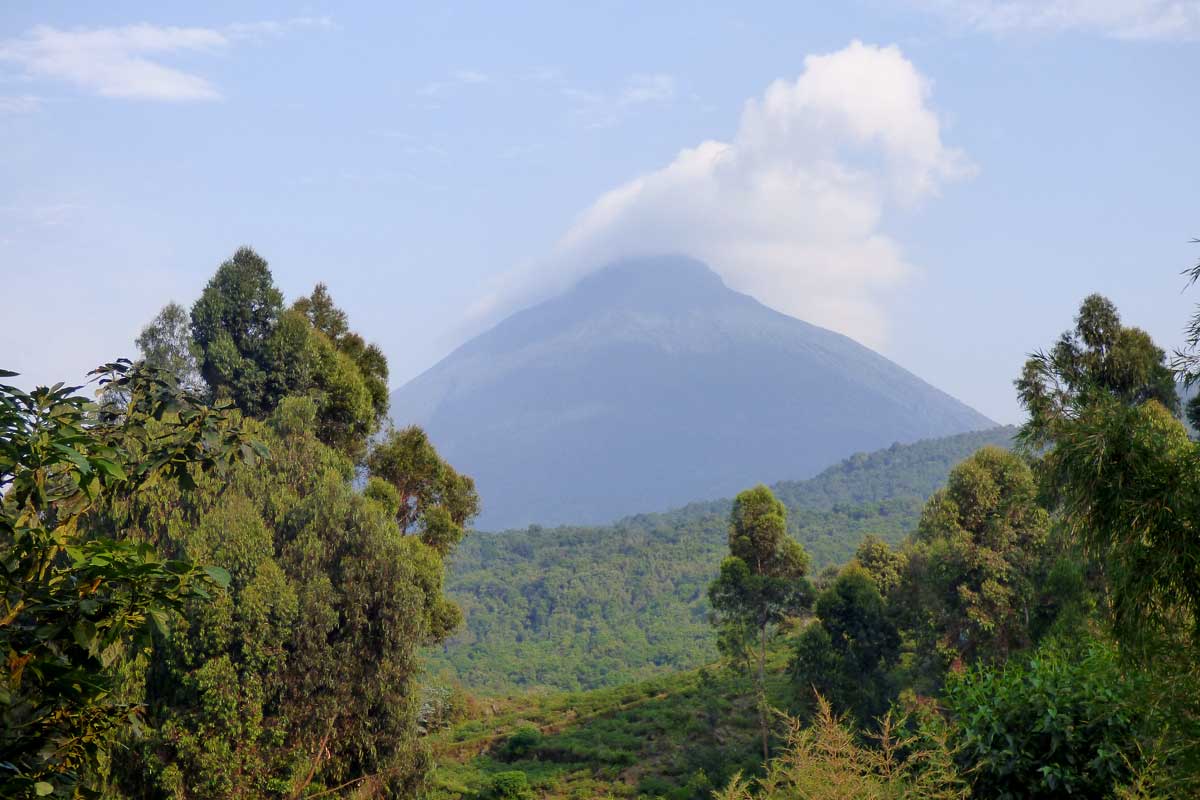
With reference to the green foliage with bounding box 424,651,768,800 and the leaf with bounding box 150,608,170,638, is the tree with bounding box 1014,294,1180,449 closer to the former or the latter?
the green foliage with bounding box 424,651,768,800

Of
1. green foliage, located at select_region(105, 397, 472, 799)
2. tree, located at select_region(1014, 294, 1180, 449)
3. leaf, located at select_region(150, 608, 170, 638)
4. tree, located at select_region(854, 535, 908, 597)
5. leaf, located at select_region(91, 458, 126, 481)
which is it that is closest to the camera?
leaf, located at select_region(150, 608, 170, 638)

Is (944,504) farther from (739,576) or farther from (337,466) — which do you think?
(337,466)

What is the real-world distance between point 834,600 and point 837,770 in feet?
72.5

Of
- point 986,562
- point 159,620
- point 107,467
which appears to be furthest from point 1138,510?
point 986,562

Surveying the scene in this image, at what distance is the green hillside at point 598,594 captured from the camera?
208ft

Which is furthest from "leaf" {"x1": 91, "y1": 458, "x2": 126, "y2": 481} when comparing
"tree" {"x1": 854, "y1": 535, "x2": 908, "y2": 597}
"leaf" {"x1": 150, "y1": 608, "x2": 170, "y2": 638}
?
"tree" {"x1": 854, "y1": 535, "x2": 908, "y2": 597}

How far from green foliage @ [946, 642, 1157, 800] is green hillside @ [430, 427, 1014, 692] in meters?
42.4

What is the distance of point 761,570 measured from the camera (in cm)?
2831

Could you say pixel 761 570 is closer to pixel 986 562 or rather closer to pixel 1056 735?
pixel 986 562

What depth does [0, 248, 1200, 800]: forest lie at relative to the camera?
4359 mm

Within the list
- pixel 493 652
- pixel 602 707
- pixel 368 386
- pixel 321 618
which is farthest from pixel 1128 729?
pixel 493 652

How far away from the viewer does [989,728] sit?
349 inches

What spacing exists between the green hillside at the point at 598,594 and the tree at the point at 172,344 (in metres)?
28.8

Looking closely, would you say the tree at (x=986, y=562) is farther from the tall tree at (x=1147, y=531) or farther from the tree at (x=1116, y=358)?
the tall tree at (x=1147, y=531)
